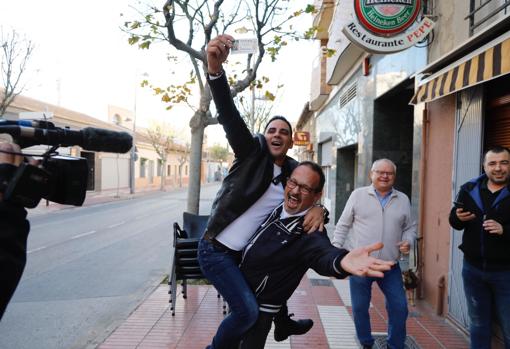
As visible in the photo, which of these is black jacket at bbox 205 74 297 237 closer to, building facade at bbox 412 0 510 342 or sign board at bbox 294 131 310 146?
building facade at bbox 412 0 510 342

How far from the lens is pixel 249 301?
2.54 meters

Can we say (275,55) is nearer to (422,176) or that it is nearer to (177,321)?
(422,176)

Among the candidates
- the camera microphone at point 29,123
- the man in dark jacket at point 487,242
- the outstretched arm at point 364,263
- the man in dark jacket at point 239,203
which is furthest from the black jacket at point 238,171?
the man in dark jacket at point 487,242

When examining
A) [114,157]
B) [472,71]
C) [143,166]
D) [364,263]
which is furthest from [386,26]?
[143,166]

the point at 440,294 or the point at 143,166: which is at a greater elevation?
the point at 143,166

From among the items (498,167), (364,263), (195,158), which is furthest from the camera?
(195,158)

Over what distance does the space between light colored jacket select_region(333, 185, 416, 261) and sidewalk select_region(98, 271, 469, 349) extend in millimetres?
1070

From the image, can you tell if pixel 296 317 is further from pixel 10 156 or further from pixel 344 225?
pixel 10 156

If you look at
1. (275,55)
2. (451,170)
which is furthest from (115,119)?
(451,170)

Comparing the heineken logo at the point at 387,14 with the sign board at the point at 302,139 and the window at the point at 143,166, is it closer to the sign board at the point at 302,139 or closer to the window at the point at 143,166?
the sign board at the point at 302,139

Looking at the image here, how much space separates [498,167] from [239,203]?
6.96 ft

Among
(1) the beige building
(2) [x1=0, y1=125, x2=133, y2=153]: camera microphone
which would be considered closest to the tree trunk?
(2) [x1=0, y1=125, x2=133, y2=153]: camera microphone

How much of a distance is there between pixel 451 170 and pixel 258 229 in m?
3.24

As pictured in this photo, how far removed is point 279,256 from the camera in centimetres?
249
